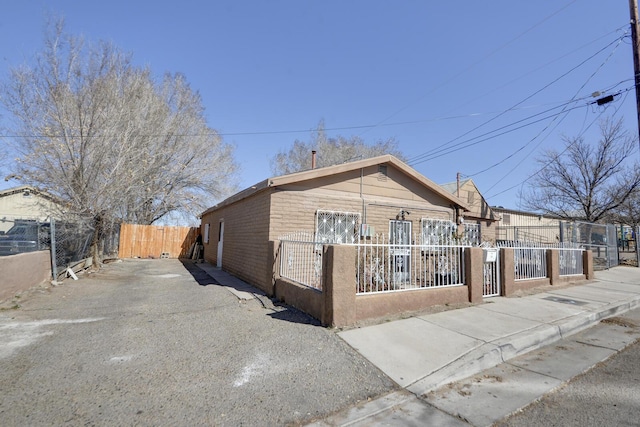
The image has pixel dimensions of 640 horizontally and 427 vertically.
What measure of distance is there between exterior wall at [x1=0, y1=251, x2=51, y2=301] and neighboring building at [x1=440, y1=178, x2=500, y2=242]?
528 inches

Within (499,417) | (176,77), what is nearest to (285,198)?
(499,417)

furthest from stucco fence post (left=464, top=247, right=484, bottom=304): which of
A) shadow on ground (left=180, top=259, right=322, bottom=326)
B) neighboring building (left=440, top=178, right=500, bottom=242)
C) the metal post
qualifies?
the metal post

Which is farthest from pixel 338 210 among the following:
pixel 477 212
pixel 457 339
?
pixel 477 212

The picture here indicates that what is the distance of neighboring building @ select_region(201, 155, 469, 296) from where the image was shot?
8309 millimetres

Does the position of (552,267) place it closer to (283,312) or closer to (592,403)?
(592,403)

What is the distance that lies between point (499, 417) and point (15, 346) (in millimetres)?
6126

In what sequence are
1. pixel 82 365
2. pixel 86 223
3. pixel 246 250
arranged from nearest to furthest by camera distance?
pixel 82 365, pixel 246 250, pixel 86 223

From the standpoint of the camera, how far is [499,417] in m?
3.00

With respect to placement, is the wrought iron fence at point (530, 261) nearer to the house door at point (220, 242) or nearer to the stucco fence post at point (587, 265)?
the stucco fence post at point (587, 265)

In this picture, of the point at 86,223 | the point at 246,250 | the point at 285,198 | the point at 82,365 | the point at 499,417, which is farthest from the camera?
the point at 86,223

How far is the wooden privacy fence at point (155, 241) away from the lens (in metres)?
20.1

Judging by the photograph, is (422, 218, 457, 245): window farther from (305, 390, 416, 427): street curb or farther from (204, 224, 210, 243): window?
(204, 224, 210, 243): window

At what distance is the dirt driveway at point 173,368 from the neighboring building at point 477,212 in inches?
387

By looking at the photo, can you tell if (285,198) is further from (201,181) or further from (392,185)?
(201,181)
